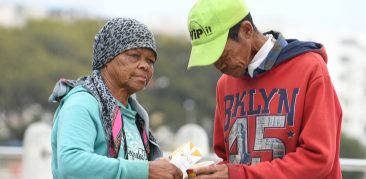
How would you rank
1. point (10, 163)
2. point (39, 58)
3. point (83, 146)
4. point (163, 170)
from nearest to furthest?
point (83, 146) → point (163, 170) → point (10, 163) → point (39, 58)

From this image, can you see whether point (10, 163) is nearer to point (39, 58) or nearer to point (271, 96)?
point (271, 96)

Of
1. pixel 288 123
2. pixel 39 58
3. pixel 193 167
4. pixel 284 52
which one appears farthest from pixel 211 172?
pixel 39 58

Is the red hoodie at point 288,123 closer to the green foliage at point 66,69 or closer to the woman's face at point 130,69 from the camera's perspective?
the woman's face at point 130,69

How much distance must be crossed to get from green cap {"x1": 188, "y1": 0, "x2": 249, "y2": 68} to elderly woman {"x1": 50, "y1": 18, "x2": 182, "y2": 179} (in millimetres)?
229

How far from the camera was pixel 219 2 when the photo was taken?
12.5 feet

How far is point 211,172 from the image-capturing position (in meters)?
3.73

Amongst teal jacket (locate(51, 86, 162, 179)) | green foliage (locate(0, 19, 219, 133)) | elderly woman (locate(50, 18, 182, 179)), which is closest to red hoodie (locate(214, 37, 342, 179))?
elderly woman (locate(50, 18, 182, 179))

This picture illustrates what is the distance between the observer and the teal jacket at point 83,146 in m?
3.55

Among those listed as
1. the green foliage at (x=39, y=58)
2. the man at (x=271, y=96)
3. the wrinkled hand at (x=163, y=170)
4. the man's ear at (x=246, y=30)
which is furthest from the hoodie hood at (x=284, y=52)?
the green foliage at (x=39, y=58)

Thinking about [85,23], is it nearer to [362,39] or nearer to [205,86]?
[205,86]

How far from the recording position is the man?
12.1 ft

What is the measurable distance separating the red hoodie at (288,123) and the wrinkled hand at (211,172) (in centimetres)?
3

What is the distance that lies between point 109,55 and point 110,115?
0.88 feet

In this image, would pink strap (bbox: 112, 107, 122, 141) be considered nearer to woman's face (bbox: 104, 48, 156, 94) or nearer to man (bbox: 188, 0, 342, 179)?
woman's face (bbox: 104, 48, 156, 94)
